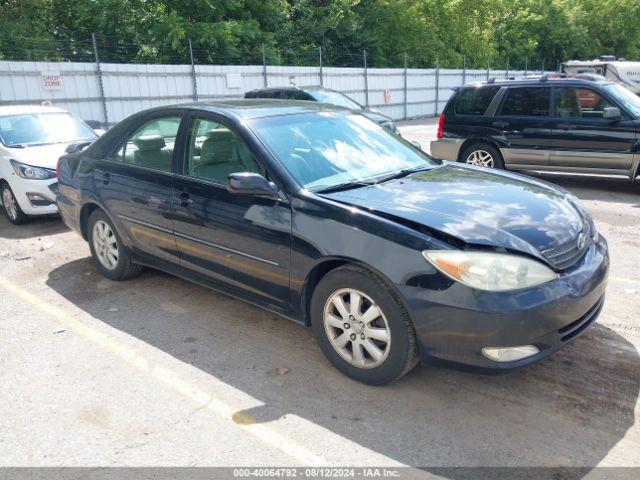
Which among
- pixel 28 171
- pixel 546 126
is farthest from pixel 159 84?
pixel 546 126

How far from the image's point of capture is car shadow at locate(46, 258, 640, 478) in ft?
9.40

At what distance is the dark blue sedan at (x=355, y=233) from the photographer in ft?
9.82

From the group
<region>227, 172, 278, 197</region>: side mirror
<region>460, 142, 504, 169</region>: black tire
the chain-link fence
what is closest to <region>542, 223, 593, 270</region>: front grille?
<region>227, 172, 278, 197</region>: side mirror

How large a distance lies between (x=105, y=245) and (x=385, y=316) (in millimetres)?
3149

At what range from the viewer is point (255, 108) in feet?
14.3

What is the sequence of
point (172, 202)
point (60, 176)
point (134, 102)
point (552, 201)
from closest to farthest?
point (552, 201)
point (172, 202)
point (60, 176)
point (134, 102)

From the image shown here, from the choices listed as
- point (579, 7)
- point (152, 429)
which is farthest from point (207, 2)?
point (579, 7)

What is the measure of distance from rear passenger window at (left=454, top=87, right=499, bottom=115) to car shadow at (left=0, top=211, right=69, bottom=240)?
649 centimetres

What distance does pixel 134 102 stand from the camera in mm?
16078

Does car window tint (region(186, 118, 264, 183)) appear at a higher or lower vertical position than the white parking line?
higher

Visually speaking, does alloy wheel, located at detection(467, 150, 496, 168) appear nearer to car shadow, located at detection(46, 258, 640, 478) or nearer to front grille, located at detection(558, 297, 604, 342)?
car shadow, located at detection(46, 258, 640, 478)

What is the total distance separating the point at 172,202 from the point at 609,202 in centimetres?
645

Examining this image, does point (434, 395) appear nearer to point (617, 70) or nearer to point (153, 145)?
point (153, 145)

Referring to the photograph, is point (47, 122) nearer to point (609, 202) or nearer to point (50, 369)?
point (50, 369)
